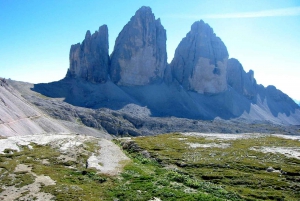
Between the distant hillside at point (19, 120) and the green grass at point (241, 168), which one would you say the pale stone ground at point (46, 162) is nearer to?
the green grass at point (241, 168)

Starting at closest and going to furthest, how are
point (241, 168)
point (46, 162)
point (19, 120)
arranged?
point (46, 162) → point (241, 168) → point (19, 120)

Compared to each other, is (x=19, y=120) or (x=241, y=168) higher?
(x=241, y=168)

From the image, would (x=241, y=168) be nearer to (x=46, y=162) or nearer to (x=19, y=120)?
(x=46, y=162)

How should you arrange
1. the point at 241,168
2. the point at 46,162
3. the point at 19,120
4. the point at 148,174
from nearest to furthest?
the point at 148,174 < the point at 46,162 < the point at 241,168 < the point at 19,120

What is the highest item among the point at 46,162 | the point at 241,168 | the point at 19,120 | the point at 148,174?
the point at 241,168

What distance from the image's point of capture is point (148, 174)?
126 feet

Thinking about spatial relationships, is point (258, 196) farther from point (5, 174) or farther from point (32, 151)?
point (32, 151)

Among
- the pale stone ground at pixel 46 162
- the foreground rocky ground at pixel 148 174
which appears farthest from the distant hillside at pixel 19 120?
the foreground rocky ground at pixel 148 174

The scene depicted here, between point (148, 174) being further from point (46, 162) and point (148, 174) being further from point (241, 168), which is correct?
point (46, 162)

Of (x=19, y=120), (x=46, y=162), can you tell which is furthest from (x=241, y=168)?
(x=19, y=120)

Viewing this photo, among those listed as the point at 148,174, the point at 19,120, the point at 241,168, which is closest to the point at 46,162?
the point at 148,174

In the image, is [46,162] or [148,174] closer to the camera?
[148,174]

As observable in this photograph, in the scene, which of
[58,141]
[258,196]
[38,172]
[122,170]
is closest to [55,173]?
[38,172]

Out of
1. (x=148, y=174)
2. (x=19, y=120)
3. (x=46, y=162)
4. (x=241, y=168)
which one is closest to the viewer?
(x=148, y=174)
